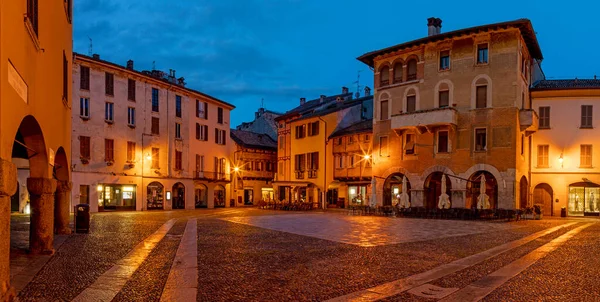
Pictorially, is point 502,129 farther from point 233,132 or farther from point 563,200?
point 233,132

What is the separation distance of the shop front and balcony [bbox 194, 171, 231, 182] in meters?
7.62

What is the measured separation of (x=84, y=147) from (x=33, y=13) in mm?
29246

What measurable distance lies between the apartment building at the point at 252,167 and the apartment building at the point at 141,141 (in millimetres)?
3279

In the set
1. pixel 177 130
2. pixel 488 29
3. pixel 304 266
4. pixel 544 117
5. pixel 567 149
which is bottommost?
pixel 304 266

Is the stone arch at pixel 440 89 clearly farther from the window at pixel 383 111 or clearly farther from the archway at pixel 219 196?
the archway at pixel 219 196

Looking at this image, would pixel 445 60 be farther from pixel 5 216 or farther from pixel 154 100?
pixel 5 216

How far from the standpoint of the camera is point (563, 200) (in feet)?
110

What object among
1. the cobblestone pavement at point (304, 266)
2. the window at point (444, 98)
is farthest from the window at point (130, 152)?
the window at point (444, 98)

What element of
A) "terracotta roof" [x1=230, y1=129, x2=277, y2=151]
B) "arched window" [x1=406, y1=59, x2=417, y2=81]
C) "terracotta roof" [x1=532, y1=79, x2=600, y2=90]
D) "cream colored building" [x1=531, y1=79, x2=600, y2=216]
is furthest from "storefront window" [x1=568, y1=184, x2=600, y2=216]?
"terracotta roof" [x1=230, y1=129, x2=277, y2=151]

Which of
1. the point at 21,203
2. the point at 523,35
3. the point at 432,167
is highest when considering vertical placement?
the point at 523,35

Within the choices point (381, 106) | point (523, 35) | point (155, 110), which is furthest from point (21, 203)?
point (523, 35)

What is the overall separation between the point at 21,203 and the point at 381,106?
26.7m

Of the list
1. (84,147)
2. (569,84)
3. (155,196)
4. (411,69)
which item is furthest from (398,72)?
(84,147)

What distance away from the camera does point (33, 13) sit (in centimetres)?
869
